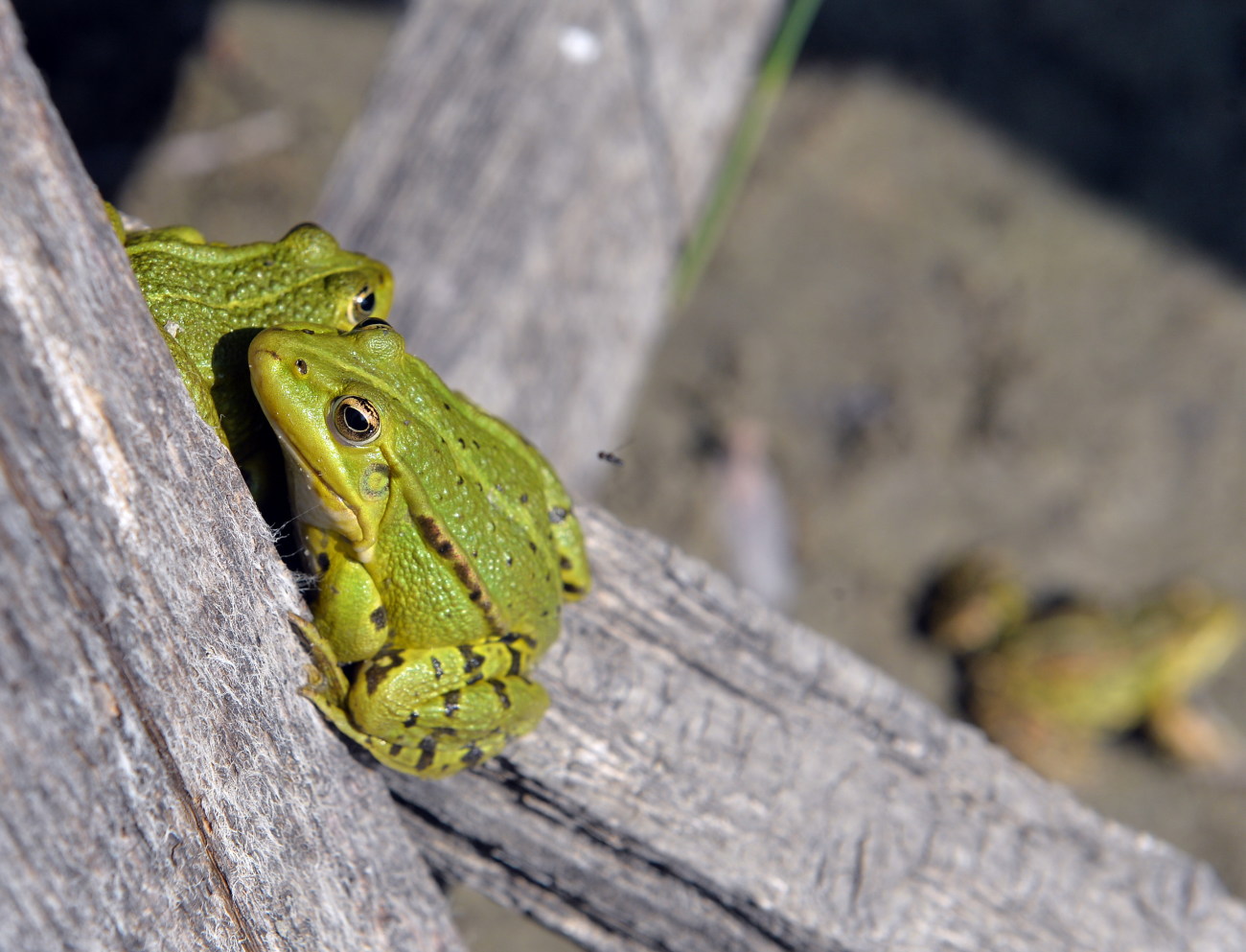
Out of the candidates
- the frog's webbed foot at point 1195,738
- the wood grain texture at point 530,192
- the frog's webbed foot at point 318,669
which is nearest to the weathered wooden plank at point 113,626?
the frog's webbed foot at point 318,669

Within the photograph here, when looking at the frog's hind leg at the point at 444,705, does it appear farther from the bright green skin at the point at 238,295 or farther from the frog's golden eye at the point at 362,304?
the frog's golden eye at the point at 362,304

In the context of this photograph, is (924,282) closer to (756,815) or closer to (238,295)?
(756,815)

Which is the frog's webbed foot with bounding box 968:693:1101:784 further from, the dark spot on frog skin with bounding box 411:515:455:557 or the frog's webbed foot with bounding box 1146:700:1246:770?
the dark spot on frog skin with bounding box 411:515:455:557

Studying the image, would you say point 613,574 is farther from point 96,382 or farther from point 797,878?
point 96,382

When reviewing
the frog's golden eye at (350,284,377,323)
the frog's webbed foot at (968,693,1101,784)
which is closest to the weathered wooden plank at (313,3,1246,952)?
the frog's golden eye at (350,284,377,323)

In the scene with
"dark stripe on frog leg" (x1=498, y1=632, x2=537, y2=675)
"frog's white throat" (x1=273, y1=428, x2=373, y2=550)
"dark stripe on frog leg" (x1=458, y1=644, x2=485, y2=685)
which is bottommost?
"dark stripe on frog leg" (x1=458, y1=644, x2=485, y2=685)

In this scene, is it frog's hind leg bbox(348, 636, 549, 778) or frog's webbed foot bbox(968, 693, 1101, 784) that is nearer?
frog's hind leg bbox(348, 636, 549, 778)
